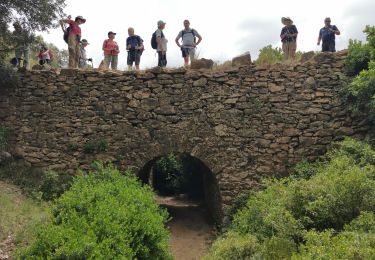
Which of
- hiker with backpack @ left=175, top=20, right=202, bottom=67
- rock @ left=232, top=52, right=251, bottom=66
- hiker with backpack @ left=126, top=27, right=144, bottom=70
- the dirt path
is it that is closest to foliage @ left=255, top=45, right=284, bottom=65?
rock @ left=232, top=52, right=251, bottom=66

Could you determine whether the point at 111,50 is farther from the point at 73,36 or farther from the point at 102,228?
the point at 102,228

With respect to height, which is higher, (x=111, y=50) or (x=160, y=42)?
(x=160, y=42)

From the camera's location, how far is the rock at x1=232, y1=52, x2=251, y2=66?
9.64 m

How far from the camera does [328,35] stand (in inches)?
393

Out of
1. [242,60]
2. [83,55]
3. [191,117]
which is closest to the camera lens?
[191,117]

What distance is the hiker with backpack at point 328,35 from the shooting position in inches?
392

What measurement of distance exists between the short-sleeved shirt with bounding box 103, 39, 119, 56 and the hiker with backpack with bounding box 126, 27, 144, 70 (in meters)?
0.36

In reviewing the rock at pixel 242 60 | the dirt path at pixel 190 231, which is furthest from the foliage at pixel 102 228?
the rock at pixel 242 60

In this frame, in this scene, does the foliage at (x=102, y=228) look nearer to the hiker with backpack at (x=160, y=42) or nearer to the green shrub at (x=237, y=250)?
the green shrub at (x=237, y=250)

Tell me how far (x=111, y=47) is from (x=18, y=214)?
197 inches

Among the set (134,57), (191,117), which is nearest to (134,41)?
(134,57)

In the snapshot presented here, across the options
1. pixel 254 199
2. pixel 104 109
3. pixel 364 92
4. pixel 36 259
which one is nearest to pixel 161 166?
pixel 104 109

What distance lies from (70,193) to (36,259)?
1910 mm

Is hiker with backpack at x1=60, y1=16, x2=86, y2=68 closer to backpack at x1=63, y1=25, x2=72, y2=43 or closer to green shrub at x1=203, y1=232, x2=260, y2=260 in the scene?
backpack at x1=63, y1=25, x2=72, y2=43
